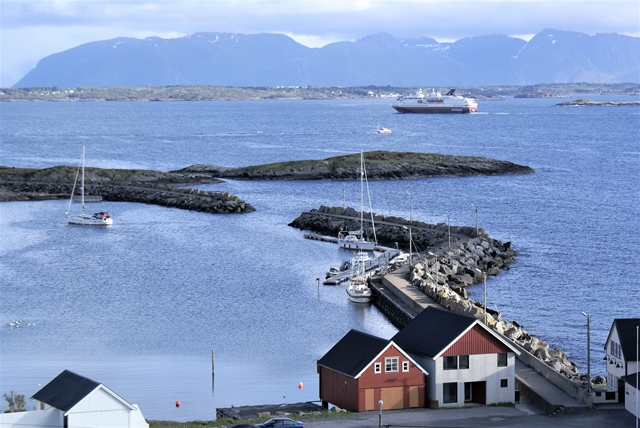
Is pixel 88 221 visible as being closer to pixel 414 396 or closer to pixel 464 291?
pixel 464 291

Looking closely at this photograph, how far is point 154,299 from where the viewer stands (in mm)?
42938

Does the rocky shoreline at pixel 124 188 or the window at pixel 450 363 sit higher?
the window at pixel 450 363

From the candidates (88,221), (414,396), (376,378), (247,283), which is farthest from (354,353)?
(88,221)

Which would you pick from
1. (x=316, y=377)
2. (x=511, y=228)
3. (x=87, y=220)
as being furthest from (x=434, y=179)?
(x=316, y=377)

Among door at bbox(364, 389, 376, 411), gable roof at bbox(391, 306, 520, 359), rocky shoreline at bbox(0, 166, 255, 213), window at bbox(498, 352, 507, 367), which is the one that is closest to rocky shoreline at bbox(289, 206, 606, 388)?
window at bbox(498, 352, 507, 367)

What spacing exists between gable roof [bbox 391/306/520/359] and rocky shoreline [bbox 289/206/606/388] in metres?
4.10

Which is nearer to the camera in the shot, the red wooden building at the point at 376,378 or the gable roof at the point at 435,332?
the red wooden building at the point at 376,378

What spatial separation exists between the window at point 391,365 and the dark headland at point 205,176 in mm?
46871

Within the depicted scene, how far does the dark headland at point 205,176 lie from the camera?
7569 centimetres

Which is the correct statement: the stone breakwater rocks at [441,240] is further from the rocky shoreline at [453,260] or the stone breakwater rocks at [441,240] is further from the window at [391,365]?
the window at [391,365]

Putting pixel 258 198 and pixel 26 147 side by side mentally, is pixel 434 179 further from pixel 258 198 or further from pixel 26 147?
pixel 26 147

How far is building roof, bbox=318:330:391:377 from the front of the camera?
24.3 metres

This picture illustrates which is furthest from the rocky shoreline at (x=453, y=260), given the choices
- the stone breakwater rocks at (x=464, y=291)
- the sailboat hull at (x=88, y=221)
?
the sailboat hull at (x=88, y=221)

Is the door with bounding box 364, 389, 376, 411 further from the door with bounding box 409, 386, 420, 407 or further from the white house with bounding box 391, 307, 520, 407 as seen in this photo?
the white house with bounding box 391, 307, 520, 407
